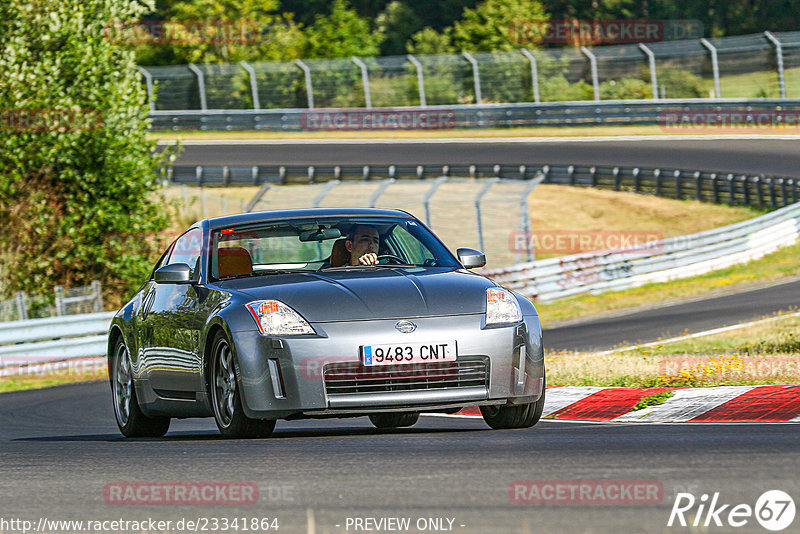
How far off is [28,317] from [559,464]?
1749 centimetres

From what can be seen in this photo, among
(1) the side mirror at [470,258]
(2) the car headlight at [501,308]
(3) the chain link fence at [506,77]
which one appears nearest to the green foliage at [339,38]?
(3) the chain link fence at [506,77]

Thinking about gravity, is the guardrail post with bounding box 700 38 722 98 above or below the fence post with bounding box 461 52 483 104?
above

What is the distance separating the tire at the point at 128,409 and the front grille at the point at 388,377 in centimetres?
240

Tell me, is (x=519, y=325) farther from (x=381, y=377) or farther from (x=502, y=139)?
(x=502, y=139)

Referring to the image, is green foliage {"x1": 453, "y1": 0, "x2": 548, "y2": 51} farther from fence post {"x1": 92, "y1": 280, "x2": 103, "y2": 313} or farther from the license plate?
the license plate

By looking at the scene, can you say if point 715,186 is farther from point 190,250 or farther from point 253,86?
point 190,250

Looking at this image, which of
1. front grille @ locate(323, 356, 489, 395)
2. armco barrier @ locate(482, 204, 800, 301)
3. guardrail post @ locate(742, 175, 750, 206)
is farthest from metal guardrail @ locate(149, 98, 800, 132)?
front grille @ locate(323, 356, 489, 395)

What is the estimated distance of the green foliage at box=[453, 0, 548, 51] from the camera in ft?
224

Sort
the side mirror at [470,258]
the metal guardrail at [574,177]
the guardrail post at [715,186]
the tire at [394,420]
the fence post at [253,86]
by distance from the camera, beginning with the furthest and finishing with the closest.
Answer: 1. the fence post at [253,86]
2. the guardrail post at [715,186]
3. the metal guardrail at [574,177]
4. the tire at [394,420]
5. the side mirror at [470,258]

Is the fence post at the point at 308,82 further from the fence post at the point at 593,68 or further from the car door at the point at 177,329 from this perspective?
the car door at the point at 177,329

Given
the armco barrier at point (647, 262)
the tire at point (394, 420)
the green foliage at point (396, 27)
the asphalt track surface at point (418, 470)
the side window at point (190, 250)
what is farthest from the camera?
the green foliage at point (396, 27)

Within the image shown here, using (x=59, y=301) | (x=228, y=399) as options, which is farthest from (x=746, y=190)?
(x=228, y=399)

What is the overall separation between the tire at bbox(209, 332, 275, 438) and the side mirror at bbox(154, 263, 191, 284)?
2.29 ft

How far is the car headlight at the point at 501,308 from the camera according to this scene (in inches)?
308
